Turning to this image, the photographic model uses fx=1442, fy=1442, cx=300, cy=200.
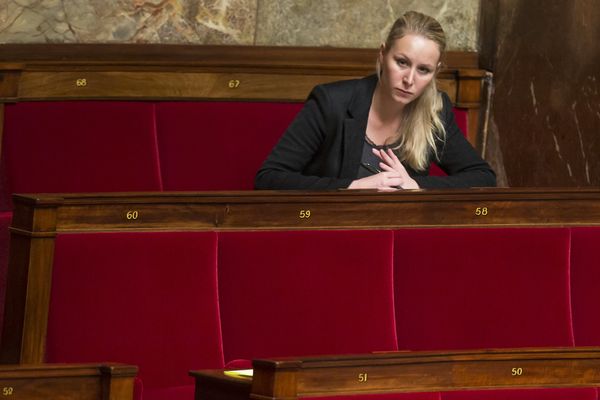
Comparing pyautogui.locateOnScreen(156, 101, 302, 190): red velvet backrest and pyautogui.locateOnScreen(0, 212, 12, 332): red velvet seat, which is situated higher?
pyautogui.locateOnScreen(156, 101, 302, 190): red velvet backrest

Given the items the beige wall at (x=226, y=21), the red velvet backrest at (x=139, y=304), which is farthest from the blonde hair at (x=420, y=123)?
the beige wall at (x=226, y=21)

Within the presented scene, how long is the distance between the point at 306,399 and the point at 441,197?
0.33 meters

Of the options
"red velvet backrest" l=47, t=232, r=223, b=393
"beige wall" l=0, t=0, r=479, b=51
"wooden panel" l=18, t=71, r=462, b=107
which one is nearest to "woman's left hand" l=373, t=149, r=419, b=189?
"red velvet backrest" l=47, t=232, r=223, b=393

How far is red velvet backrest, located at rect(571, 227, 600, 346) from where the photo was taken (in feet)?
3.83

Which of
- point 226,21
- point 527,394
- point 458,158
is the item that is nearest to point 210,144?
point 226,21

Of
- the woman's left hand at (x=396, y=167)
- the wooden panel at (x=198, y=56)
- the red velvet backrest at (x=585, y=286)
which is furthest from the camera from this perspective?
the wooden panel at (x=198, y=56)

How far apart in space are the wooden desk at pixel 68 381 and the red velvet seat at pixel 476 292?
335mm

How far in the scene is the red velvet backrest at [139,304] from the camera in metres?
1.05

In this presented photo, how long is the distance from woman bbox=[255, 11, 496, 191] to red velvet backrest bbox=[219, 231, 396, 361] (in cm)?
17

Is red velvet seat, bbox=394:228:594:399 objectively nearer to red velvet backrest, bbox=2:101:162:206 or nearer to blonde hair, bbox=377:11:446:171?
blonde hair, bbox=377:11:446:171

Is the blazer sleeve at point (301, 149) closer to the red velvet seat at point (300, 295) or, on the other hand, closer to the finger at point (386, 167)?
the finger at point (386, 167)

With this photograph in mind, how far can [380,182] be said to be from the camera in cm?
126

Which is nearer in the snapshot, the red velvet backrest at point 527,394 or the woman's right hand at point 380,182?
the red velvet backrest at point 527,394

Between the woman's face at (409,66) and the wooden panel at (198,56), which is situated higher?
the wooden panel at (198,56)
